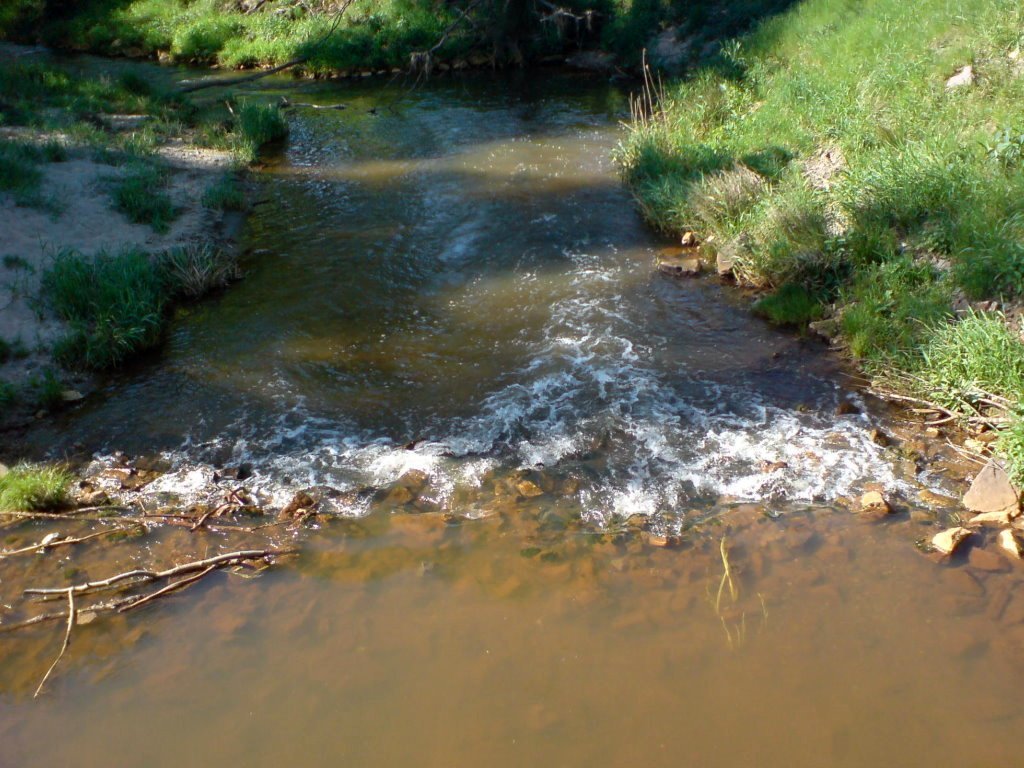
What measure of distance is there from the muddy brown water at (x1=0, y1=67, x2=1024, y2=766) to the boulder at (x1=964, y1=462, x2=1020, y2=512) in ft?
0.83

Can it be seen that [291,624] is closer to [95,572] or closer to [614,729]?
[95,572]

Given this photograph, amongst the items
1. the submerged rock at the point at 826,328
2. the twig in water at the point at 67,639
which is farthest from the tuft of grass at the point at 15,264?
the submerged rock at the point at 826,328

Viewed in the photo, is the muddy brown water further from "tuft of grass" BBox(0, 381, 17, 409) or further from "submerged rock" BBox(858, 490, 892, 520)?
"tuft of grass" BBox(0, 381, 17, 409)

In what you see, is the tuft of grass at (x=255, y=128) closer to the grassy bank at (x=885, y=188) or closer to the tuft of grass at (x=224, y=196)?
the tuft of grass at (x=224, y=196)

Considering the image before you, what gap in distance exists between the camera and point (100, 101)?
16.1m

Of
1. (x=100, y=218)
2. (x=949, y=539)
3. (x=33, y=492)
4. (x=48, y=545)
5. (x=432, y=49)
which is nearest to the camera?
(x=949, y=539)

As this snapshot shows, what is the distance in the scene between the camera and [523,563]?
5426 millimetres

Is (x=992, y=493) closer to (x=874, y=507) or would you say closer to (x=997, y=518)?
(x=997, y=518)

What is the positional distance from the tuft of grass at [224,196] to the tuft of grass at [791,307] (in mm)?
7871

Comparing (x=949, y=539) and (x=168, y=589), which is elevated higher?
(x=949, y=539)

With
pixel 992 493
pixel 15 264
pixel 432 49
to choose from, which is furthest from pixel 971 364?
pixel 432 49

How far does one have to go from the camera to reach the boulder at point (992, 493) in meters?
5.49

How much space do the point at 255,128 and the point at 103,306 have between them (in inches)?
321

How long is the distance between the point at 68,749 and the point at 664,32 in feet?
67.1
